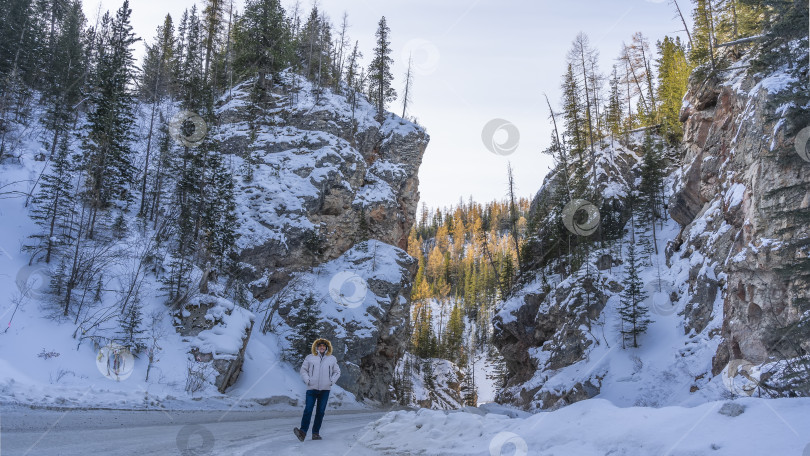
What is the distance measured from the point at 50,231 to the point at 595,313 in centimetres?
2914

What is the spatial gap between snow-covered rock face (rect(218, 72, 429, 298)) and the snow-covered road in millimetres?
18969

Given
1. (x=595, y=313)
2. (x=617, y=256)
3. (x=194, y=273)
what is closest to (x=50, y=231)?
(x=194, y=273)

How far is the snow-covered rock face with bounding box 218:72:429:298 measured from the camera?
29375 mm

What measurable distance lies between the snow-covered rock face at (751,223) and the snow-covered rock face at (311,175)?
2280cm

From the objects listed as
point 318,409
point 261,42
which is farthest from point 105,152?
point 261,42

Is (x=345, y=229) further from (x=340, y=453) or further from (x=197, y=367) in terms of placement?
(x=340, y=453)

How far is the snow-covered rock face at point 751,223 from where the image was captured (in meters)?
12.0

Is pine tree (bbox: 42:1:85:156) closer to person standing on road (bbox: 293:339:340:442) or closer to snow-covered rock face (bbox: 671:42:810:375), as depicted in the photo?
person standing on road (bbox: 293:339:340:442)

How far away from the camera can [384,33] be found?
5125 centimetres

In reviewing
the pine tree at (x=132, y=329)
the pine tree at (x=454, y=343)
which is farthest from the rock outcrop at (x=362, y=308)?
the pine tree at (x=454, y=343)

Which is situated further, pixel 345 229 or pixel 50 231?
pixel 345 229

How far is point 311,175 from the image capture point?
32781 millimetres

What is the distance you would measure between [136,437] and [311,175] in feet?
89.8

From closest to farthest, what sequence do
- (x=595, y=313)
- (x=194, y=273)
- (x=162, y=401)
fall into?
(x=162, y=401) < (x=194, y=273) < (x=595, y=313)
